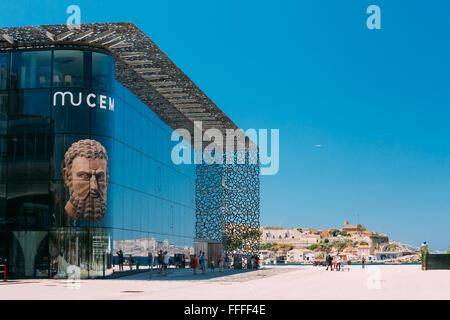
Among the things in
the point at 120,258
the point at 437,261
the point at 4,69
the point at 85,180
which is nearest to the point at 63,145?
the point at 85,180

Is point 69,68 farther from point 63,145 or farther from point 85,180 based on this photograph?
point 85,180

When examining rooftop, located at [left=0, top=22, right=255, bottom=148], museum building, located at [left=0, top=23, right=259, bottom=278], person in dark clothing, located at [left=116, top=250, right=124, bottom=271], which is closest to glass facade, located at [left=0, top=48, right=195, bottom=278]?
museum building, located at [left=0, top=23, right=259, bottom=278]

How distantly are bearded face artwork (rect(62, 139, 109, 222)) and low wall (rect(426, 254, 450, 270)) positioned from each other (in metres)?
28.1

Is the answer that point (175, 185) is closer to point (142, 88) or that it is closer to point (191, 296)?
point (142, 88)

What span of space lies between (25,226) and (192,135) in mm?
25518

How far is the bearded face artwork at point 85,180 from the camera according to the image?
3316 centimetres

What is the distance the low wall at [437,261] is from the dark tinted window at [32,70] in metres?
32.5

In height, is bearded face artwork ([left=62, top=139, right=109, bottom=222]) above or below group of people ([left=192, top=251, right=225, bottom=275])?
above

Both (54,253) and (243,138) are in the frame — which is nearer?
(54,253)

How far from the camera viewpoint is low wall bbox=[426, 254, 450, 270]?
164ft

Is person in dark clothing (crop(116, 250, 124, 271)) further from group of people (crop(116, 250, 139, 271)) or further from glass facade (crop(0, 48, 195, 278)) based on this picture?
glass facade (crop(0, 48, 195, 278))

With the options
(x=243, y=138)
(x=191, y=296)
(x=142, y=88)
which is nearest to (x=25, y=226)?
(x=142, y=88)

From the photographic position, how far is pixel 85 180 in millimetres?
33500
